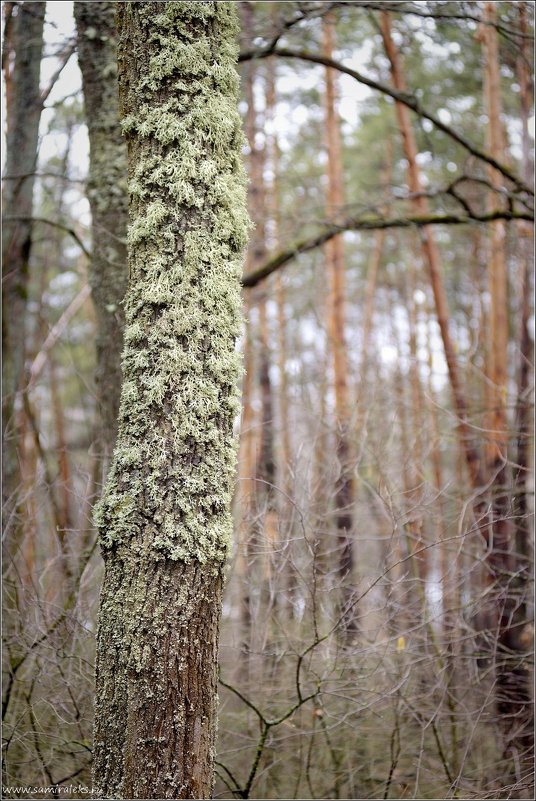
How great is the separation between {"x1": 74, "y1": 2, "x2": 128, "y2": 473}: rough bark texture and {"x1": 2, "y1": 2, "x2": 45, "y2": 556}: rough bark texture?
864 millimetres

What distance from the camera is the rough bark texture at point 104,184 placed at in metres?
3.77

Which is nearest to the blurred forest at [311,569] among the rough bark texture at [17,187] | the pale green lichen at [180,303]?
the rough bark texture at [17,187]

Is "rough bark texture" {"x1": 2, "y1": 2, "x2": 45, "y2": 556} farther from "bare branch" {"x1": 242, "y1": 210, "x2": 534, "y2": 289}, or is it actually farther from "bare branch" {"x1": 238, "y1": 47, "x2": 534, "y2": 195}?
"bare branch" {"x1": 242, "y1": 210, "x2": 534, "y2": 289}

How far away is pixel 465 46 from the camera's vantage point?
314 inches

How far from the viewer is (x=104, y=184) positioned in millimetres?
3850

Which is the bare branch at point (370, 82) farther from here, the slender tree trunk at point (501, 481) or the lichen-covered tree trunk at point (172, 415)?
the lichen-covered tree trunk at point (172, 415)

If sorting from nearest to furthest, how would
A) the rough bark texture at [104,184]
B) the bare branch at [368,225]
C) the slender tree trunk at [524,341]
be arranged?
the rough bark texture at [104,184] < the bare branch at [368,225] < the slender tree trunk at [524,341]

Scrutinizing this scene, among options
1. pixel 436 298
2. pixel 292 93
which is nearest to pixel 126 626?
pixel 436 298

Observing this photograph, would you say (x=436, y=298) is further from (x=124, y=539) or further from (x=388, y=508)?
(x=124, y=539)

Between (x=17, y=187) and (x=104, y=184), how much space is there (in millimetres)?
1374

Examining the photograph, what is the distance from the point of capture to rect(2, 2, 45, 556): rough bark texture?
466 centimetres

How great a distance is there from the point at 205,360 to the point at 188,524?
51 centimetres

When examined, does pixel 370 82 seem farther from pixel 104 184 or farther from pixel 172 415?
pixel 172 415

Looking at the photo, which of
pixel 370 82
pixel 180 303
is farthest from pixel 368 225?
pixel 180 303
